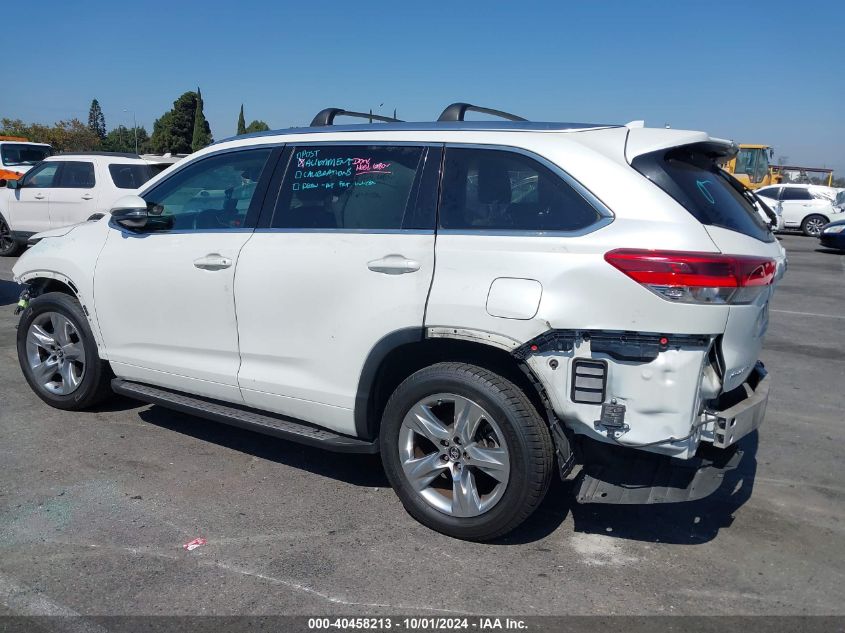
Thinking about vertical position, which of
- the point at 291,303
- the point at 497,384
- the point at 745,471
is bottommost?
the point at 745,471

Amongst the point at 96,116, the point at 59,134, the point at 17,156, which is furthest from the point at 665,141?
the point at 96,116

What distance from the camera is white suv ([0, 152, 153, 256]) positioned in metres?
12.4

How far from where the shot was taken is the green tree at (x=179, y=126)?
196ft

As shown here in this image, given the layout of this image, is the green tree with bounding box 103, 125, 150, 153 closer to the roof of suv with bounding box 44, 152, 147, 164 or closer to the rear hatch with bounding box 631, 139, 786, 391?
the roof of suv with bounding box 44, 152, 147, 164

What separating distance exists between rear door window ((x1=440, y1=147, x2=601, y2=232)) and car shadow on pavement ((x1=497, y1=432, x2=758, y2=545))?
4.23 feet

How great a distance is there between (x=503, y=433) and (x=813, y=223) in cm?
2390

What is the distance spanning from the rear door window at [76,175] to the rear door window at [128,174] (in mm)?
383

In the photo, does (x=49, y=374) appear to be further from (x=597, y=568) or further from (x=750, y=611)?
(x=750, y=611)

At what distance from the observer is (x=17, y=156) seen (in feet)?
60.4

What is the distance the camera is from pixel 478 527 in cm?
364

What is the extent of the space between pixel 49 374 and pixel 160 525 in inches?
83.3

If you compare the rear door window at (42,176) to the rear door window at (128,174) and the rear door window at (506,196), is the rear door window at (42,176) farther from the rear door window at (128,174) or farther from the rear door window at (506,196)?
the rear door window at (506,196)

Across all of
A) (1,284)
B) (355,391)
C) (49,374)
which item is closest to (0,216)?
(1,284)

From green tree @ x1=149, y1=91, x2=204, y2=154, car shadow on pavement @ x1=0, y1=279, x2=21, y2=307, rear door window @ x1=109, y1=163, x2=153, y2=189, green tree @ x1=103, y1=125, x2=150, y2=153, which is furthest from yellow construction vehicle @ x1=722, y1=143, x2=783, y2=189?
green tree @ x1=103, y1=125, x2=150, y2=153
